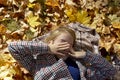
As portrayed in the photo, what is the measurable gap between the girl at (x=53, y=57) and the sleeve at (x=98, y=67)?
0.03 metres

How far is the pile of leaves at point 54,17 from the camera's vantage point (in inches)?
137

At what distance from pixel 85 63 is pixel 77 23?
0.48m

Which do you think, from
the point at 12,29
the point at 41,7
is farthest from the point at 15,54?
the point at 41,7

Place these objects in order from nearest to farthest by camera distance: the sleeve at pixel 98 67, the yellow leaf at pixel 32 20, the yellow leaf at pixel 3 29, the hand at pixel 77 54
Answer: the hand at pixel 77 54 → the sleeve at pixel 98 67 → the yellow leaf at pixel 3 29 → the yellow leaf at pixel 32 20

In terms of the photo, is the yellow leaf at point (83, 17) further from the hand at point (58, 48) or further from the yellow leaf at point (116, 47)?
the hand at point (58, 48)

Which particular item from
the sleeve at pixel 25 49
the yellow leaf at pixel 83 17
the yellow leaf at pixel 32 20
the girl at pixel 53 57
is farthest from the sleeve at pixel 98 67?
the yellow leaf at pixel 32 20

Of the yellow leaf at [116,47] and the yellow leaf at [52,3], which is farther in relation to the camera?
the yellow leaf at [52,3]

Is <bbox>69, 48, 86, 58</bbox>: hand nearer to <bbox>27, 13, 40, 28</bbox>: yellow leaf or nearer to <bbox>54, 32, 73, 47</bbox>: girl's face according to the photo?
<bbox>54, 32, 73, 47</bbox>: girl's face

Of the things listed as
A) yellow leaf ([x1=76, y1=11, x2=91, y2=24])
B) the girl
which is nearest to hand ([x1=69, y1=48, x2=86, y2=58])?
the girl

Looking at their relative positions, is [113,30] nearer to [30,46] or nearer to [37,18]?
[37,18]

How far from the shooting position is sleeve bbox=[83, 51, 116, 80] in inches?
123

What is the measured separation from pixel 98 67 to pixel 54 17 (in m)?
0.80

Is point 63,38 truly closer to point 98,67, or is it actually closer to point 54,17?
point 98,67

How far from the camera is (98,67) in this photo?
3139mm
